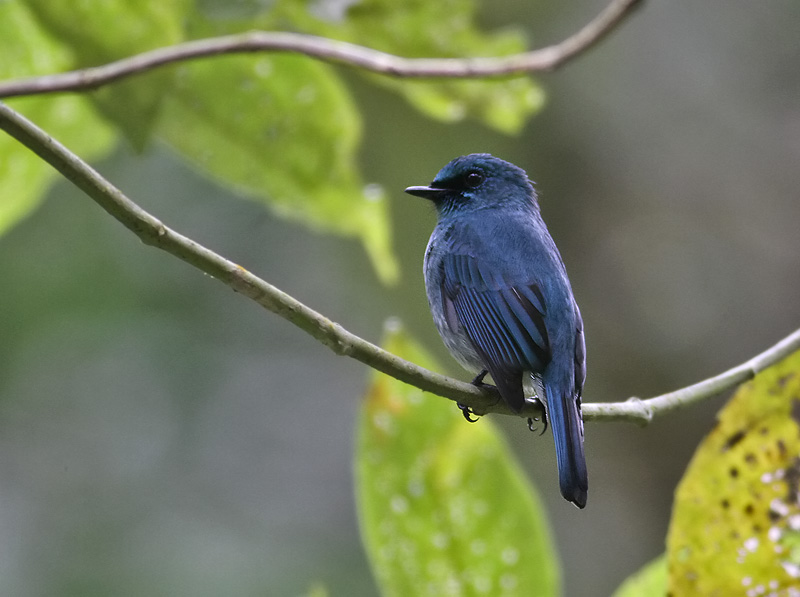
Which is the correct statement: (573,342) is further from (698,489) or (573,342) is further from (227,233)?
(227,233)

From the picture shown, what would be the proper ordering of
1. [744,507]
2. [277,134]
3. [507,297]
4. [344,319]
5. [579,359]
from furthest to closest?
[344,319]
[507,297]
[579,359]
[277,134]
[744,507]

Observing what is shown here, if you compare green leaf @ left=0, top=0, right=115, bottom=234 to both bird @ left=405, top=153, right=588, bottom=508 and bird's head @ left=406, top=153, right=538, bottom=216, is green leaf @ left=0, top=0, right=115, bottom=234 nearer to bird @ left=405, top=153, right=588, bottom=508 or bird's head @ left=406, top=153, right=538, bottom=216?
bird @ left=405, top=153, right=588, bottom=508

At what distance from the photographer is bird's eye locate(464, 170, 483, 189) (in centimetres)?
320

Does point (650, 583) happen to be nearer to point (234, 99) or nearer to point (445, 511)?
point (445, 511)

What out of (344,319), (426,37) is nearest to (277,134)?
(426,37)

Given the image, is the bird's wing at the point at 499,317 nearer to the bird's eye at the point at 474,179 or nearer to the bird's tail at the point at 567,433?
the bird's tail at the point at 567,433

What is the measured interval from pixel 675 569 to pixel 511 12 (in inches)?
185

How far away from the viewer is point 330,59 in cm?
200

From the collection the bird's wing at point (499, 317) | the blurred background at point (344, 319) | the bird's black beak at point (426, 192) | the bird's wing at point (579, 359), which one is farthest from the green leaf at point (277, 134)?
the blurred background at point (344, 319)

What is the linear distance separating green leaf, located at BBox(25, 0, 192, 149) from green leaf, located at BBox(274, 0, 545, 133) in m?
0.24

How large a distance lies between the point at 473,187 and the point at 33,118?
5.43ft

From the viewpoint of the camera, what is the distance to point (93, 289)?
673cm

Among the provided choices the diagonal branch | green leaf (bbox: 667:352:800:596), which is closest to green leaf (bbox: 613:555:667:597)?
green leaf (bbox: 667:352:800:596)

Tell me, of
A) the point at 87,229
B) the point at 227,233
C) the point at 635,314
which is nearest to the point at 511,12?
the point at 635,314
